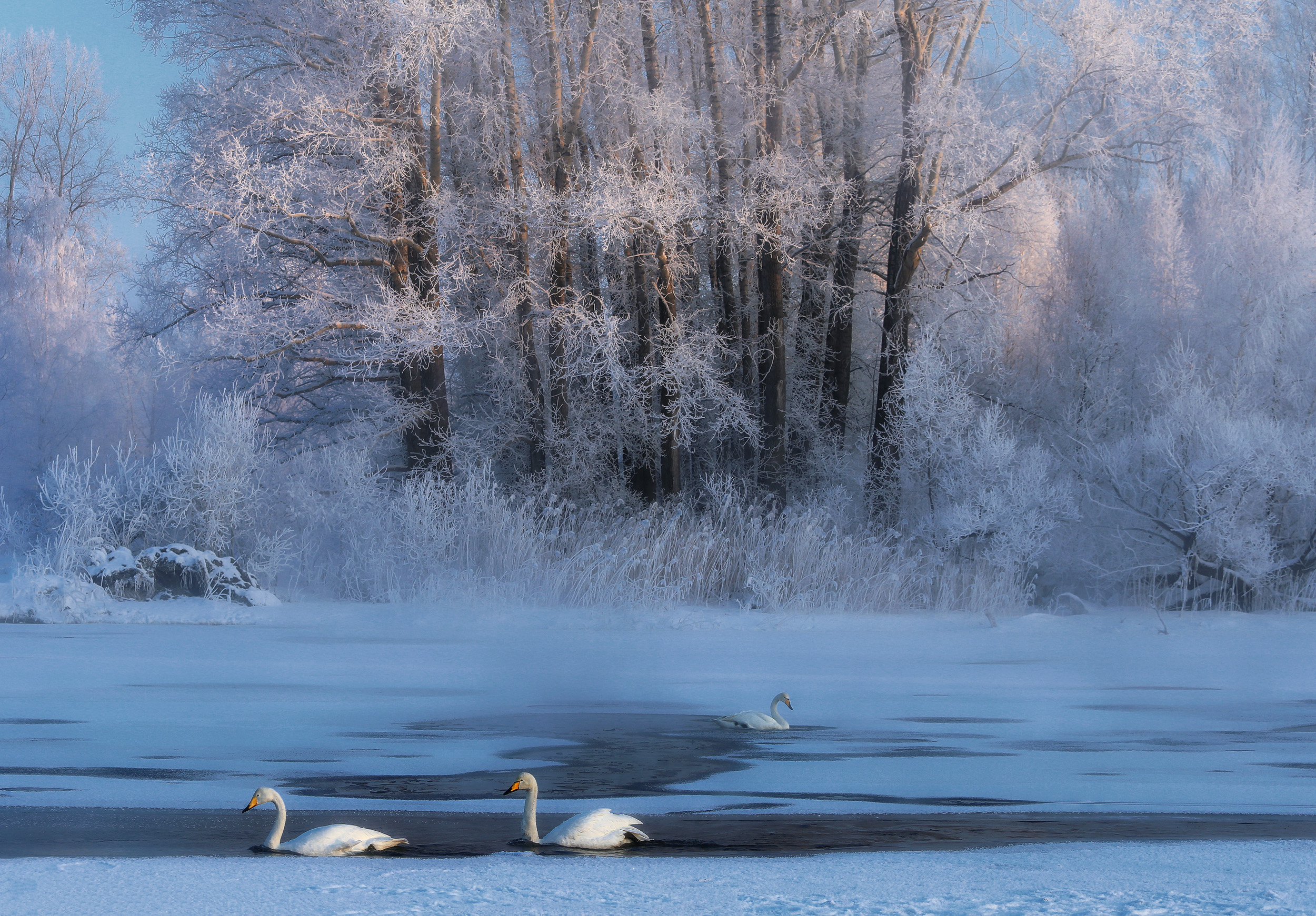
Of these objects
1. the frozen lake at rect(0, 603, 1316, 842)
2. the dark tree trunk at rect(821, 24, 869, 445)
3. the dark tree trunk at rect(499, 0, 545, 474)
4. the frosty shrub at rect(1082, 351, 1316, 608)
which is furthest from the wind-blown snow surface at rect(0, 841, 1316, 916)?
the dark tree trunk at rect(821, 24, 869, 445)

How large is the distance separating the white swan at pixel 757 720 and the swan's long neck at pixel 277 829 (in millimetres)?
3263

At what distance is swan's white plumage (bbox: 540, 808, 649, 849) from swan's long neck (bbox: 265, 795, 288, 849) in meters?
0.98

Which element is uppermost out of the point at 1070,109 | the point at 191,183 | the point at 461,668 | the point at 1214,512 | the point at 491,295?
the point at 1070,109

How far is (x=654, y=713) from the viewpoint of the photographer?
26.9 feet

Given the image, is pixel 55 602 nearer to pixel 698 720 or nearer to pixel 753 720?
pixel 698 720

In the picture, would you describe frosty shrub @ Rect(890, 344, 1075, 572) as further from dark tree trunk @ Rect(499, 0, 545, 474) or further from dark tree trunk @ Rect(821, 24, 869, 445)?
dark tree trunk @ Rect(499, 0, 545, 474)

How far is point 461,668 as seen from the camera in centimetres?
991

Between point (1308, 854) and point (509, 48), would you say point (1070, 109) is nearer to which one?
point (509, 48)

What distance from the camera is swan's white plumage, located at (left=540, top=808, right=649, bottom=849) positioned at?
4758 millimetres

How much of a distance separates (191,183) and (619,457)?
684 centimetres

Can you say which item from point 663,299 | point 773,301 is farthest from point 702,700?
point 773,301

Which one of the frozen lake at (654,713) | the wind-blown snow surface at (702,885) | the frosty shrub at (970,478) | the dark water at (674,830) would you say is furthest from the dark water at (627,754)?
the frosty shrub at (970,478)

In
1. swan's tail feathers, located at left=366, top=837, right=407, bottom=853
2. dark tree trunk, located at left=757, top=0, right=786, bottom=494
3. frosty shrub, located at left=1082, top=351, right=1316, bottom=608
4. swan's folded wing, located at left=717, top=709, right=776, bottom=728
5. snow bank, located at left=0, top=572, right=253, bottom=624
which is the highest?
dark tree trunk, located at left=757, top=0, right=786, bottom=494

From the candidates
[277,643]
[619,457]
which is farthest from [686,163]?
[277,643]
